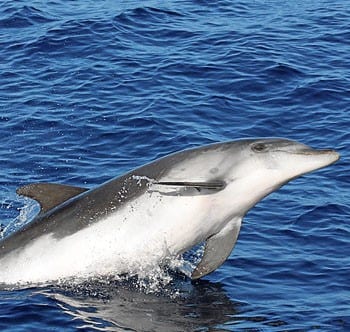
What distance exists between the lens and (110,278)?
15.1m

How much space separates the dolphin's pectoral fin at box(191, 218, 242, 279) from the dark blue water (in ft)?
1.24

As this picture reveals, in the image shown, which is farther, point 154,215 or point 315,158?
point 154,215

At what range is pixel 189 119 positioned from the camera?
23.3 meters

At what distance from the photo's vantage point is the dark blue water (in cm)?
1442

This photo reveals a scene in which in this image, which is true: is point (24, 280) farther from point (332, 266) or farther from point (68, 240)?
point (332, 266)

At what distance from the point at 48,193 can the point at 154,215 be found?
151cm

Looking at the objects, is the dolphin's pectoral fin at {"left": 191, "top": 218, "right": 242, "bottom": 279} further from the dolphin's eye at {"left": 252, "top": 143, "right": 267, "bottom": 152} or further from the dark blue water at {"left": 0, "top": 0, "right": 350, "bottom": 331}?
the dolphin's eye at {"left": 252, "top": 143, "right": 267, "bottom": 152}

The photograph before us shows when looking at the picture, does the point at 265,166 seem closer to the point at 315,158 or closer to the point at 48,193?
the point at 315,158

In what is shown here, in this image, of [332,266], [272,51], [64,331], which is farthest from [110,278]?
[272,51]

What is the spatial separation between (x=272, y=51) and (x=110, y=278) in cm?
1384

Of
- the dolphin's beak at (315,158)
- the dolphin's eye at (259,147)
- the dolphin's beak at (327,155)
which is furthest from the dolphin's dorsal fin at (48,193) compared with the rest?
the dolphin's beak at (327,155)

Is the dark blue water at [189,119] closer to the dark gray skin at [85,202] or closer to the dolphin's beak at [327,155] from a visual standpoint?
the dark gray skin at [85,202]

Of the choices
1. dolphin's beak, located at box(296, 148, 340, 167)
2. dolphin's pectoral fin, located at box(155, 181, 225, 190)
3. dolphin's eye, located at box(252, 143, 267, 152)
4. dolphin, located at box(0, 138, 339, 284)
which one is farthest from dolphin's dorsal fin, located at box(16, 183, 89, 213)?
dolphin's beak, located at box(296, 148, 340, 167)

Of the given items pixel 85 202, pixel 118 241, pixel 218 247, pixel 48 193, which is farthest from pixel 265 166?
pixel 48 193
